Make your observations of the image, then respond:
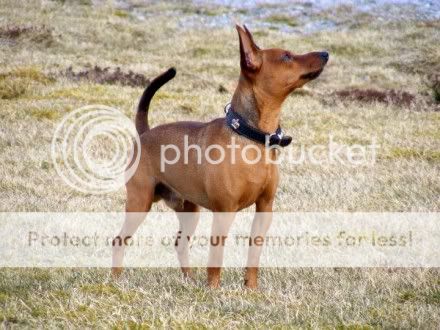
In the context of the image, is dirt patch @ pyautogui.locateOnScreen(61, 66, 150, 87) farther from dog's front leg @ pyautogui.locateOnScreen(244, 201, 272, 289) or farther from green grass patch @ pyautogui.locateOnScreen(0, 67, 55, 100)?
dog's front leg @ pyautogui.locateOnScreen(244, 201, 272, 289)

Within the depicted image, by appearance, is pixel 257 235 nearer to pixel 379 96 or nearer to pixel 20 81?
pixel 20 81

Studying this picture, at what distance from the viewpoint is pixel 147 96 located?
7.54 meters

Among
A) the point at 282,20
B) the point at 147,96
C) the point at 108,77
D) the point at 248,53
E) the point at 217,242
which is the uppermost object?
the point at 248,53

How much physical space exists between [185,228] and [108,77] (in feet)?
49.8

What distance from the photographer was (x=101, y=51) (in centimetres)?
3180

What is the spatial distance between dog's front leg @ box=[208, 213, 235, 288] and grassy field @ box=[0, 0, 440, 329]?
0.18 m

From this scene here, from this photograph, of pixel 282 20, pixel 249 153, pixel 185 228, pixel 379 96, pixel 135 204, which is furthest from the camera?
pixel 282 20

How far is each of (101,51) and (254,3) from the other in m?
25.4

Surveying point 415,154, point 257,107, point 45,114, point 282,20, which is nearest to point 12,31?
point 45,114

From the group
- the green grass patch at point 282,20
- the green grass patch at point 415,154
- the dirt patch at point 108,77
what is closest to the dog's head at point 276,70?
the green grass patch at point 415,154

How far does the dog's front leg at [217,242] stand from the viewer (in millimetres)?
5988

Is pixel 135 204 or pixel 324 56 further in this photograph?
pixel 135 204

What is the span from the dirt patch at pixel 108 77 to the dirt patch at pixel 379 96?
19.9 ft

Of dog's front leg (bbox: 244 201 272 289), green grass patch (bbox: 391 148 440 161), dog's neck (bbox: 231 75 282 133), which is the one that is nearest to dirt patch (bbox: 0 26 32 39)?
green grass patch (bbox: 391 148 440 161)
